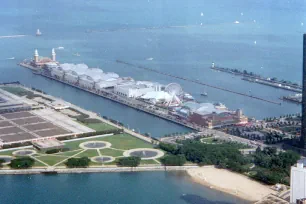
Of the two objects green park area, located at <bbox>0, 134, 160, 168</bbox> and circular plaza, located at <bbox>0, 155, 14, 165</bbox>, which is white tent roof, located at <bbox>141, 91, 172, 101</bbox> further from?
circular plaza, located at <bbox>0, 155, 14, 165</bbox>

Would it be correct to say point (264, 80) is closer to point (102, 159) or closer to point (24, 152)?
point (102, 159)

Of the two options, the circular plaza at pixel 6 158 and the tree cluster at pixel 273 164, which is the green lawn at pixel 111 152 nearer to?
the circular plaza at pixel 6 158

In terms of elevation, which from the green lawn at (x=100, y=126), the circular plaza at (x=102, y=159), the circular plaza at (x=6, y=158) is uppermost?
the green lawn at (x=100, y=126)

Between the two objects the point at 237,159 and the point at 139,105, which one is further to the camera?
the point at 139,105

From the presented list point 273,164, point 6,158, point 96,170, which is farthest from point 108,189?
point 273,164

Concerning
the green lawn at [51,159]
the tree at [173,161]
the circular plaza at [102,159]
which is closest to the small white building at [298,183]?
the tree at [173,161]
